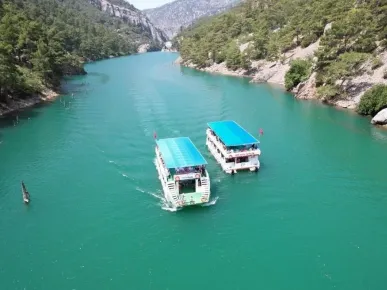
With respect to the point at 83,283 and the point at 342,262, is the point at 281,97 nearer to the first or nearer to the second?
the point at 342,262

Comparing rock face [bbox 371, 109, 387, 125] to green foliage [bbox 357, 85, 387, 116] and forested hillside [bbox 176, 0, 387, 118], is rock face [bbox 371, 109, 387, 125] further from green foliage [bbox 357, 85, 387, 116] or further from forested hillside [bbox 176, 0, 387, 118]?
forested hillside [bbox 176, 0, 387, 118]

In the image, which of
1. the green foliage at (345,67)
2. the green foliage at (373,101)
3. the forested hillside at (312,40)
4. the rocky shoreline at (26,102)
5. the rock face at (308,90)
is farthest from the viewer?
the rock face at (308,90)

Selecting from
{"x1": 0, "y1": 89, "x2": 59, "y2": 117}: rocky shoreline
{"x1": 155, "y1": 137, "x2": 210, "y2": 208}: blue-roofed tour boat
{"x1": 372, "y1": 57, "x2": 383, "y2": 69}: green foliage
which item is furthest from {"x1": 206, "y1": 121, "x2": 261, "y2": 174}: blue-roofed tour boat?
{"x1": 0, "y1": 89, "x2": 59, "y2": 117}: rocky shoreline

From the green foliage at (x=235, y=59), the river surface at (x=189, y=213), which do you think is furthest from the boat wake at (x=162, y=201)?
the green foliage at (x=235, y=59)

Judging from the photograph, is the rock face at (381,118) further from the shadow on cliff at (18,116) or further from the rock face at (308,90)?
the shadow on cliff at (18,116)

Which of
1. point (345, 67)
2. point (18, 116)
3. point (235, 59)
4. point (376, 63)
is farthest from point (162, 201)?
point (235, 59)

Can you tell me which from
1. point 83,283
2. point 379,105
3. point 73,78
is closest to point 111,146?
point 83,283
